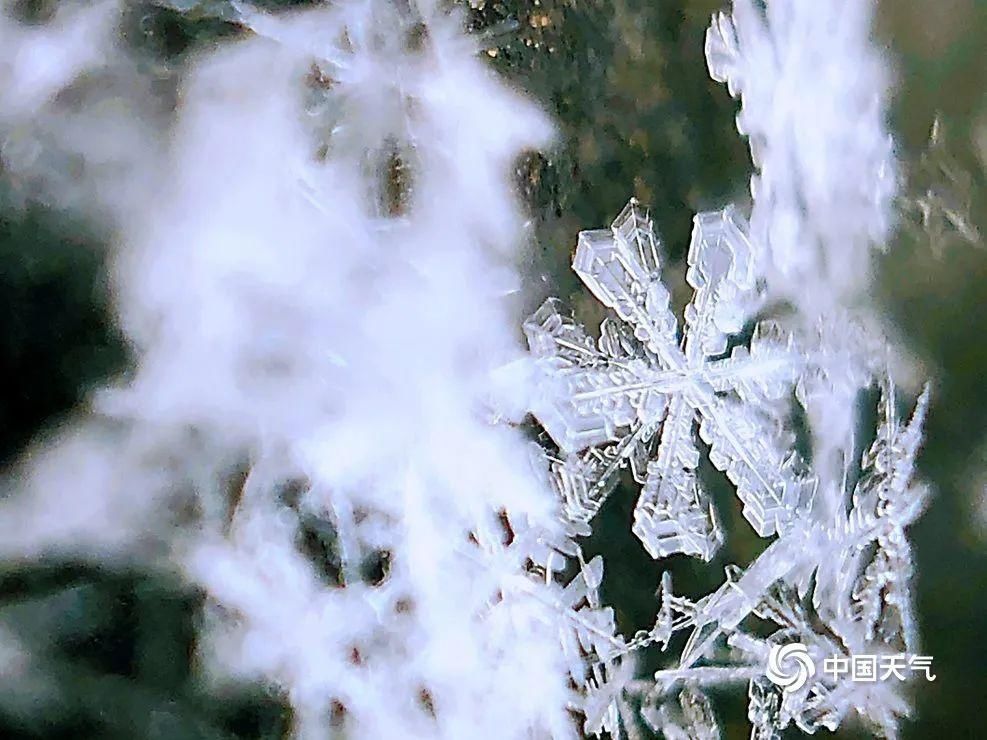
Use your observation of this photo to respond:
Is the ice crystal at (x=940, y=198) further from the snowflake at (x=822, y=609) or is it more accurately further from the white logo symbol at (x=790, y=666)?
the white logo symbol at (x=790, y=666)

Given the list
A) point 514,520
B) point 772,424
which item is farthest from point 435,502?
point 772,424

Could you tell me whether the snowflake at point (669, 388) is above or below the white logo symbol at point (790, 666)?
above

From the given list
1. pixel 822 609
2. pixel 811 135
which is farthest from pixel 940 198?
pixel 822 609

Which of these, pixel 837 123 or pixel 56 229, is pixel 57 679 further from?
pixel 837 123

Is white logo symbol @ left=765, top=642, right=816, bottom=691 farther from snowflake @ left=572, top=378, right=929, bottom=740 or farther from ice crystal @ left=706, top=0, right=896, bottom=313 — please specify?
ice crystal @ left=706, top=0, right=896, bottom=313

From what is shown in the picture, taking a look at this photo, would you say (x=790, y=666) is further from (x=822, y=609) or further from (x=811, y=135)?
(x=811, y=135)

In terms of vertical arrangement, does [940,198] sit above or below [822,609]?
above

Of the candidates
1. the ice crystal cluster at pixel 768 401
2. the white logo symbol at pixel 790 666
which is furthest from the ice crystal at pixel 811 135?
the white logo symbol at pixel 790 666
